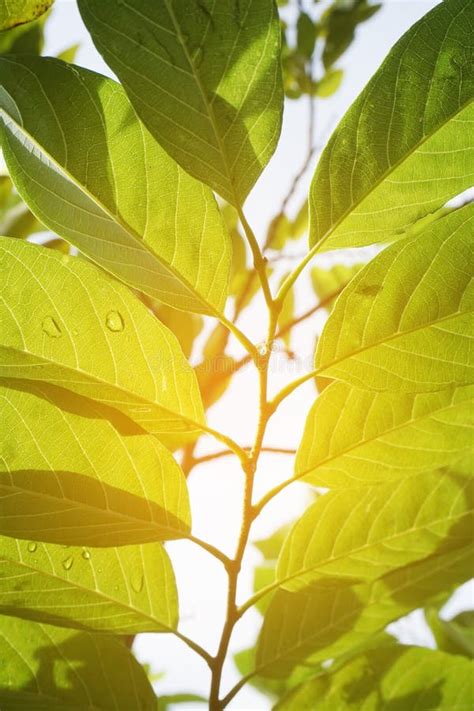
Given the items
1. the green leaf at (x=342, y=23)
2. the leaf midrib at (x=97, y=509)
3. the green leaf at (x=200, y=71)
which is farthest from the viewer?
the green leaf at (x=342, y=23)

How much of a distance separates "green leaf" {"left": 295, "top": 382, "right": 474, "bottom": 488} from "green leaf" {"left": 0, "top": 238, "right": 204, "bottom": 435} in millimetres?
186

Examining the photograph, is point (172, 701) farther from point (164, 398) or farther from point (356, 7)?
point (356, 7)

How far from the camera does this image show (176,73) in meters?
0.71

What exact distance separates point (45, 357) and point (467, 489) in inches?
24.6

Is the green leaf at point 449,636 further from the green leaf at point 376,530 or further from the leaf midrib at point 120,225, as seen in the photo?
the leaf midrib at point 120,225

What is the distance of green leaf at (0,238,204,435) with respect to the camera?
0.79 metres

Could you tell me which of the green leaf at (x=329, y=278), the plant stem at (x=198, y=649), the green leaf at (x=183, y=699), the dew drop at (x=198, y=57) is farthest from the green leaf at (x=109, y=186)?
the green leaf at (x=329, y=278)

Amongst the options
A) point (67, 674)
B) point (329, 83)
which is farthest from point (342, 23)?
point (67, 674)

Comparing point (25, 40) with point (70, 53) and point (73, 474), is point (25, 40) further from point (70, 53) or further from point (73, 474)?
point (73, 474)

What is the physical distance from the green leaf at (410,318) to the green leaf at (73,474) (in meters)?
0.28

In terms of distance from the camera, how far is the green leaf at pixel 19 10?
0.79 metres

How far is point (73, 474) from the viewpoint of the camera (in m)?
0.80

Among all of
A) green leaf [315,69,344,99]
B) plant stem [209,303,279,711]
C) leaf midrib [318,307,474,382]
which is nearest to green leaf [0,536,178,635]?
plant stem [209,303,279,711]

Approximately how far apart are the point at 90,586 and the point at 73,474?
0.19 metres
